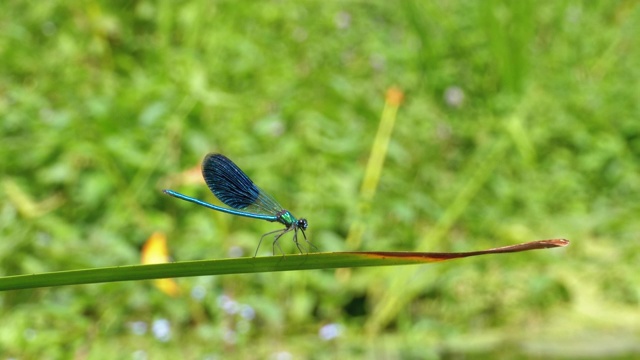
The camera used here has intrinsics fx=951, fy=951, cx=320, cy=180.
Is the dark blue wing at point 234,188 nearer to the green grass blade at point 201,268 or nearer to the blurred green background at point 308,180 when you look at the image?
the green grass blade at point 201,268

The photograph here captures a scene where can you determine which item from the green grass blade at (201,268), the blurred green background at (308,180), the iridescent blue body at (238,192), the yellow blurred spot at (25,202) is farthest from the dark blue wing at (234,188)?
the yellow blurred spot at (25,202)

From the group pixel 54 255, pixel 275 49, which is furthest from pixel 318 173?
pixel 275 49

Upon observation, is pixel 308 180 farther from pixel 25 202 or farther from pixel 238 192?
pixel 238 192

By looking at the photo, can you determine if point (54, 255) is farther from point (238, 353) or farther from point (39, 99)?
point (39, 99)

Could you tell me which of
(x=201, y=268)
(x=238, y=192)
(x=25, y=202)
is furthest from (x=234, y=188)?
(x=25, y=202)

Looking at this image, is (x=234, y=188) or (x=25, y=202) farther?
(x=25, y=202)

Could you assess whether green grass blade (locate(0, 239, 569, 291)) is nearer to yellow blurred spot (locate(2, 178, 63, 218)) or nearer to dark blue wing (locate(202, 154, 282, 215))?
dark blue wing (locate(202, 154, 282, 215))

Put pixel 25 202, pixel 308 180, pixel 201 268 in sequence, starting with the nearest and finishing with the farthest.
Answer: pixel 201 268, pixel 25 202, pixel 308 180
